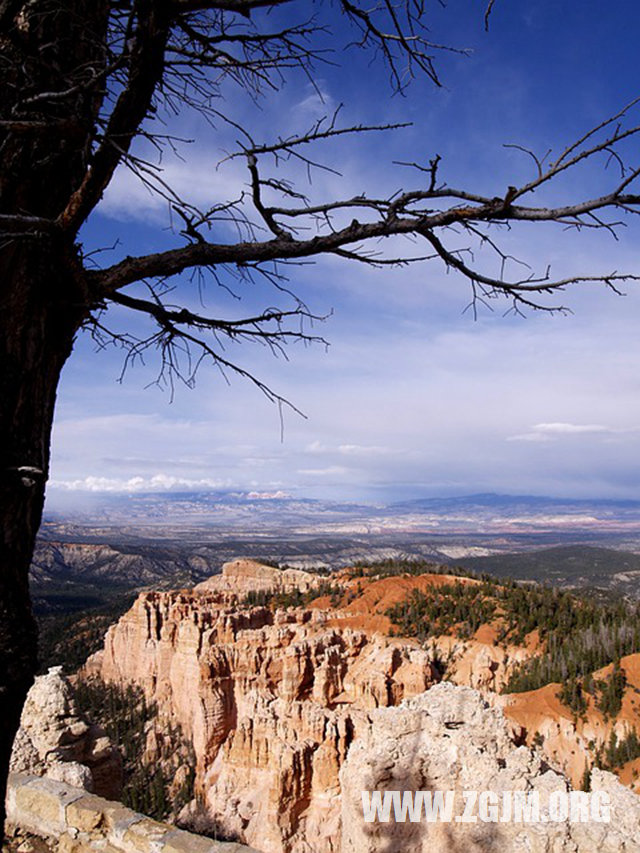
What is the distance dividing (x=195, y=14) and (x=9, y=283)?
1.77 meters

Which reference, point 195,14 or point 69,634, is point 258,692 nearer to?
point 195,14

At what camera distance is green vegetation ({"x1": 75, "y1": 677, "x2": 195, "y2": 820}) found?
2417 cm

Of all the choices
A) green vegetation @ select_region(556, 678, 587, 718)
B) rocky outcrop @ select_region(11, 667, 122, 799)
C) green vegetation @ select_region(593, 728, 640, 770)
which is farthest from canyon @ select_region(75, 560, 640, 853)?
rocky outcrop @ select_region(11, 667, 122, 799)

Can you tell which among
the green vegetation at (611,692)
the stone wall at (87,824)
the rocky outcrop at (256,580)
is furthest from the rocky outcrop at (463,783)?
the rocky outcrop at (256,580)

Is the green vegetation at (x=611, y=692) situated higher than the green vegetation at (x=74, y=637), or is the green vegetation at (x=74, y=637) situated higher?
the green vegetation at (x=611, y=692)

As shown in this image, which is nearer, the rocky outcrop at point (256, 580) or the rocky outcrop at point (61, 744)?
the rocky outcrop at point (61, 744)

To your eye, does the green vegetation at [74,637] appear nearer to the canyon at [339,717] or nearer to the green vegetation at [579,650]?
the canyon at [339,717]

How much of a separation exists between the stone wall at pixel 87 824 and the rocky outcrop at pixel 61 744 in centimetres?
280

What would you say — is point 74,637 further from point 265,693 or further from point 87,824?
point 87,824

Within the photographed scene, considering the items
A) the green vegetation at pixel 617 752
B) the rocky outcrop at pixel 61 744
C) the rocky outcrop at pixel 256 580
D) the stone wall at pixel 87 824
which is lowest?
the rocky outcrop at pixel 256 580

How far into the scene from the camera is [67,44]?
7.88ft

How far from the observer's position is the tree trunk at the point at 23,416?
6.42 ft

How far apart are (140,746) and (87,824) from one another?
30012mm

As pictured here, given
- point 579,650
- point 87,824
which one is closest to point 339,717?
point 579,650
